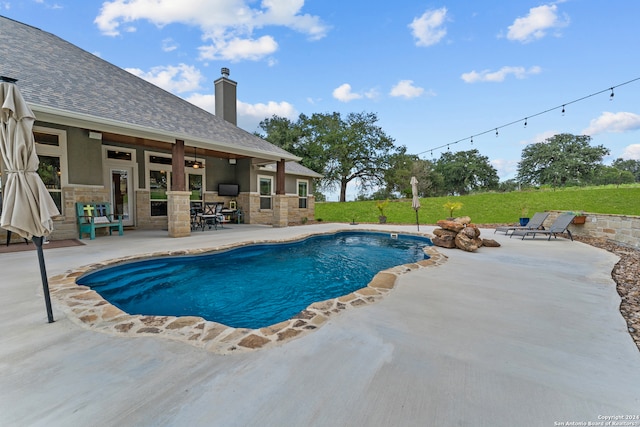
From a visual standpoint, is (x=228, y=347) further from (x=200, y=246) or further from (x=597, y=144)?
(x=597, y=144)

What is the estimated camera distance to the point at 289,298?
4.01 meters

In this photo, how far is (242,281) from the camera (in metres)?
4.70

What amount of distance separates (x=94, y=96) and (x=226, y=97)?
6.17m

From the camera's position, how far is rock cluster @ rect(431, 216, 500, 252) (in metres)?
6.23

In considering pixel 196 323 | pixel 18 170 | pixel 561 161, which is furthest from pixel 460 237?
pixel 561 161

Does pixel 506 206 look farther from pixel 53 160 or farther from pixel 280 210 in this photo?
pixel 53 160

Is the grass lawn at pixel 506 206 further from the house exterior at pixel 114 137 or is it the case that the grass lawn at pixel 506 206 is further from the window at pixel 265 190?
the house exterior at pixel 114 137

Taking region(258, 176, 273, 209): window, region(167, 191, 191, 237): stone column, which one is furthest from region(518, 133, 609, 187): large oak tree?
region(167, 191, 191, 237): stone column

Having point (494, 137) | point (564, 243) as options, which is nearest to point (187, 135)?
point (564, 243)

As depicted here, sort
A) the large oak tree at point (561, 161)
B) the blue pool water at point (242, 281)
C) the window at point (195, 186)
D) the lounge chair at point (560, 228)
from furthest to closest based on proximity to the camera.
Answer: the large oak tree at point (561, 161) < the window at point (195, 186) < the lounge chair at point (560, 228) < the blue pool water at point (242, 281)

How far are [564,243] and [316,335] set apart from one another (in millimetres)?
8329

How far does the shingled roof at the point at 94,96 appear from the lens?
19.1 feet

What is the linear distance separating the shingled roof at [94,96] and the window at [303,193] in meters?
5.22

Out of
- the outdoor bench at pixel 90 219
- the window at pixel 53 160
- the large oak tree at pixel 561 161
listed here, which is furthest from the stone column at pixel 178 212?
the large oak tree at pixel 561 161
